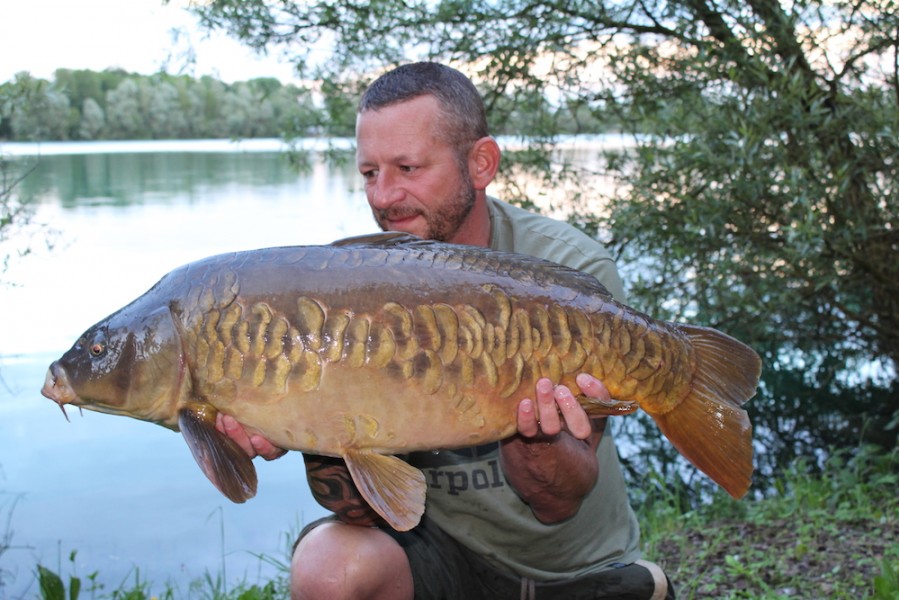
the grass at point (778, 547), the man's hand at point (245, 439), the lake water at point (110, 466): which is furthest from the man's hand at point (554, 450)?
the lake water at point (110, 466)

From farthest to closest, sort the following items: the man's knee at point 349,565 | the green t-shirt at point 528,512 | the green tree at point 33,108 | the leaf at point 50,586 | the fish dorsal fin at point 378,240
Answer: the green tree at point 33,108 → the leaf at point 50,586 → the green t-shirt at point 528,512 → the man's knee at point 349,565 → the fish dorsal fin at point 378,240

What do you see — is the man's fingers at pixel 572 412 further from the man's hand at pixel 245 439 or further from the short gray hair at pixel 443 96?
the short gray hair at pixel 443 96

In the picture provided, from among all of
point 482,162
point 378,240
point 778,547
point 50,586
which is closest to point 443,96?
point 482,162

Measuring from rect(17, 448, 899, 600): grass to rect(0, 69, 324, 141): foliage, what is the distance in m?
1.72

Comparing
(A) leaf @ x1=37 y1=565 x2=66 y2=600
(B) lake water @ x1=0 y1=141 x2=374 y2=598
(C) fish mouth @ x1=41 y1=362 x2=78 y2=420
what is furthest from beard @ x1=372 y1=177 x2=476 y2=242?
(B) lake water @ x1=0 y1=141 x2=374 y2=598

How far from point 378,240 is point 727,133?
2.20 m

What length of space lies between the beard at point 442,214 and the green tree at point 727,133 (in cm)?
151

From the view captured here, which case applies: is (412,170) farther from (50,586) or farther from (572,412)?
(50,586)

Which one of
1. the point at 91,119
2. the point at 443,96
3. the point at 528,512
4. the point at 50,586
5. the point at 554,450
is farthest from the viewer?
the point at 91,119

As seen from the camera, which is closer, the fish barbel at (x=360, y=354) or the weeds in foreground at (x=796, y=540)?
the fish barbel at (x=360, y=354)

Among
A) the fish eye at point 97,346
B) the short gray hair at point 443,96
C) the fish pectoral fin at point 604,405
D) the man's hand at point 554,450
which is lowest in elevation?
the man's hand at point 554,450

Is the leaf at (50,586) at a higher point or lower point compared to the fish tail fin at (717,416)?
Result: lower

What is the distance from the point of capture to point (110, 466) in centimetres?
442

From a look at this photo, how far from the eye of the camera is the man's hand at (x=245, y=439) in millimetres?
1409
